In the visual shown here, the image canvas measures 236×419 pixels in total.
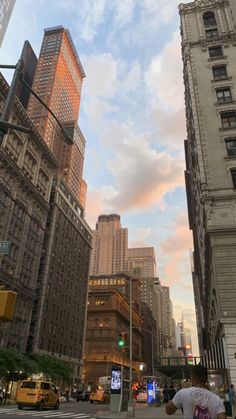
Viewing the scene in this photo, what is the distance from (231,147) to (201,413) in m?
40.3

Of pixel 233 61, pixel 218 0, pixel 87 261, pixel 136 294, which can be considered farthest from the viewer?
pixel 136 294

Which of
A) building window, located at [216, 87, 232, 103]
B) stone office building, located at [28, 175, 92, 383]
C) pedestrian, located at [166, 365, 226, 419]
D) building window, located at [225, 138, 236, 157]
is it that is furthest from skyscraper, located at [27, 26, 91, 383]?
pedestrian, located at [166, 365, 226, 419]

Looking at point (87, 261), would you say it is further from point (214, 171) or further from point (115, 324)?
point (214, 171)

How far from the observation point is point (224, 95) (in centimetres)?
4675

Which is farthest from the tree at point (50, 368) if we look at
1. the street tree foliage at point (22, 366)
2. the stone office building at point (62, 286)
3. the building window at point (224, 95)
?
the building window at point (224, 95)

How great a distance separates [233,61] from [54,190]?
203 ft

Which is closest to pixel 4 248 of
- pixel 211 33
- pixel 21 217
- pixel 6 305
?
pixel 6 305

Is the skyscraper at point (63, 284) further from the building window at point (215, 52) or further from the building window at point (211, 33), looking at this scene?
the building window at point (215, 52)

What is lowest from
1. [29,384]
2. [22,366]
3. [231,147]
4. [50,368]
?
[29,384]

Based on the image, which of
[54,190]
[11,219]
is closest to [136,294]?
[54,190]

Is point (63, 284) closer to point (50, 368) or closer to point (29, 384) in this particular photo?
point (50, 368)

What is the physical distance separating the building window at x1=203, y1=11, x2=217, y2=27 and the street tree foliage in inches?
2219

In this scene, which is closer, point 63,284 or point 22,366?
point 22,366

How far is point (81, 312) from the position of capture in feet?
351
